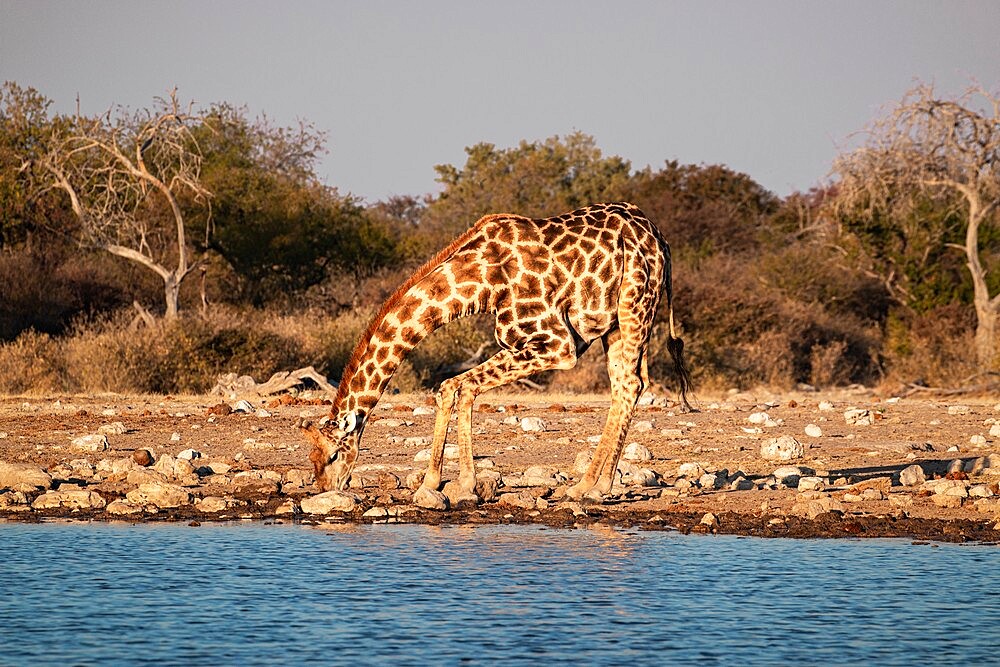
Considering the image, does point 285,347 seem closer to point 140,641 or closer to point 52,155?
point 52,155

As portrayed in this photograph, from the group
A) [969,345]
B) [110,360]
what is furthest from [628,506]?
[969,345]

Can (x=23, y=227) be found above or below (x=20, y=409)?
above

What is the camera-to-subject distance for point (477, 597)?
7.30 metres

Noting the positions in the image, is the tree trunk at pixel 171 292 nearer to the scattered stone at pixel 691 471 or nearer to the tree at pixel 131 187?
the tree at pixel 131 187

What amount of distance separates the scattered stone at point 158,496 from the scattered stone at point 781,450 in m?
5.37

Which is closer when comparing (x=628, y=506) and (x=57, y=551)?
(x=57, y=551)

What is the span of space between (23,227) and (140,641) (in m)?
23.3

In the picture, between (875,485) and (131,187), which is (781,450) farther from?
(131,187)

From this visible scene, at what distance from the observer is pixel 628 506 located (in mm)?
10078

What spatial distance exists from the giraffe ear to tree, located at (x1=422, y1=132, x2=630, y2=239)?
29.7 m

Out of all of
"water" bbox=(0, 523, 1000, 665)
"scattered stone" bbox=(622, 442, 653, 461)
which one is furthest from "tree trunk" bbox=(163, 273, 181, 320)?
"water" bbox=(0, 523, 1000, 665)

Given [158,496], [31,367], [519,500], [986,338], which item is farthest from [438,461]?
[986,338]

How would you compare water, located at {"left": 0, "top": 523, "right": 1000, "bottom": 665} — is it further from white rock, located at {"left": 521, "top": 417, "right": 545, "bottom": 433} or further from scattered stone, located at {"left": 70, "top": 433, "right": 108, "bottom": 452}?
white rock, located at {"left": 521, "top": 417, "right": 545, "bottom": 433}

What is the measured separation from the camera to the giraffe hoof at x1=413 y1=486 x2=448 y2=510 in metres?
9.89
